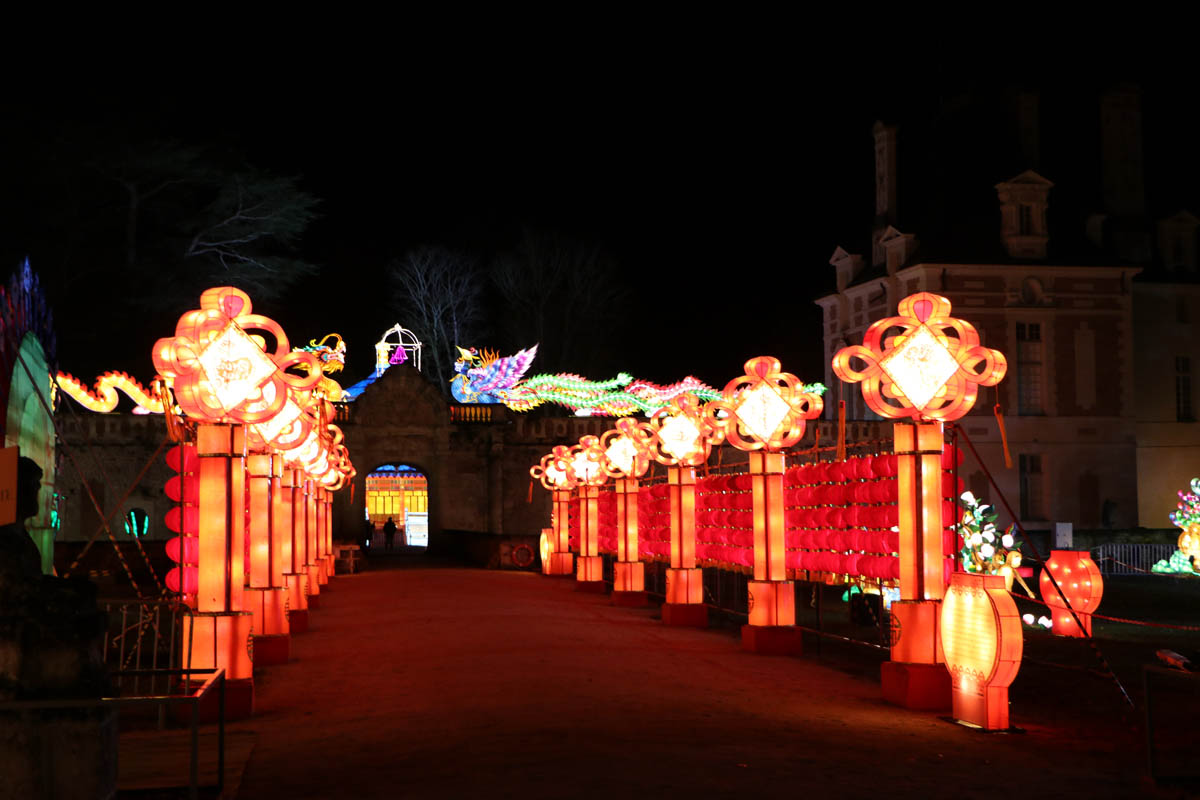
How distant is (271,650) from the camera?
591 inches

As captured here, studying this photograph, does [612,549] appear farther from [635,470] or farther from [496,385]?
[496,385]

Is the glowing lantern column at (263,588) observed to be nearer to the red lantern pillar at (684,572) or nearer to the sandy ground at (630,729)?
the sandy ground at (630,729)

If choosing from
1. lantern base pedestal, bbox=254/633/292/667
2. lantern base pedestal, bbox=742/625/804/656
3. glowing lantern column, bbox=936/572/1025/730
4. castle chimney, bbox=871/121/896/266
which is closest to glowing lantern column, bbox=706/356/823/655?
lantern base pedestal, bbox=742/625/804/656

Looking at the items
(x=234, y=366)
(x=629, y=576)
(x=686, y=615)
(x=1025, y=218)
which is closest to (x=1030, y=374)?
(x=1025, y=218)

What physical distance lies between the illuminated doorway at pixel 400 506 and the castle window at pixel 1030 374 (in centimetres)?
2254

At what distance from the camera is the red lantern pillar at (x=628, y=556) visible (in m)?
25.1

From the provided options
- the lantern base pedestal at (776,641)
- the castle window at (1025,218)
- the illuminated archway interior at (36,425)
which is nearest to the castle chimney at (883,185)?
the castle window at (1025,218)

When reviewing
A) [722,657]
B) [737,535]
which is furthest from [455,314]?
[722,657]

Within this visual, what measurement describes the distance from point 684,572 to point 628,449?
17.5 ft

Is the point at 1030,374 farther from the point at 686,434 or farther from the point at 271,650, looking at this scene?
the point at 271,650

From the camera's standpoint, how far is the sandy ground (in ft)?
26.1

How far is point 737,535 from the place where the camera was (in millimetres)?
19250

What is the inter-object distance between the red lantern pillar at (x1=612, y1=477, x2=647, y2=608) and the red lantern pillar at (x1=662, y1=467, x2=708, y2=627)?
4927 mm

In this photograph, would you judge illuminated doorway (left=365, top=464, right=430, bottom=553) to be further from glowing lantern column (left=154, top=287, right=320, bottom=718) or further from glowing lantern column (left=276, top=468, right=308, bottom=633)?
glowing lantern column (left=154, top=287, right=320, bottom=718)
